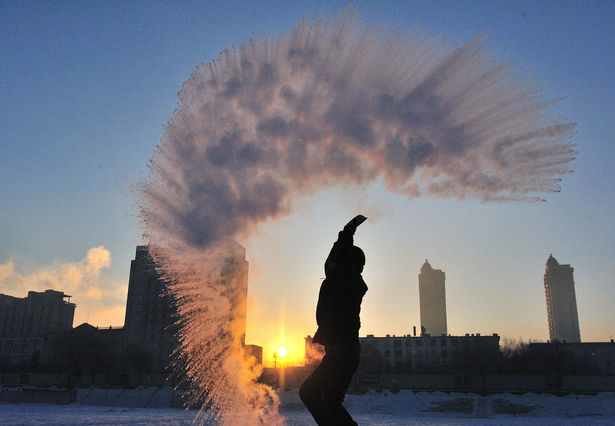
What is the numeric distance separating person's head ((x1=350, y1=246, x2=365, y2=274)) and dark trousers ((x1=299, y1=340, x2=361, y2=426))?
1450mm

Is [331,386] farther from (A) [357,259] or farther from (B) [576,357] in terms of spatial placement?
(B) [576,357]

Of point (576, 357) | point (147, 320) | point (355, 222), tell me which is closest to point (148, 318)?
point (147, 320)

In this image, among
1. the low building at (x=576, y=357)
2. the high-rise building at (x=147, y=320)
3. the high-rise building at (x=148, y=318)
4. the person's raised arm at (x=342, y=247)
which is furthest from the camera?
the high-rise building at (x=147, y=320)

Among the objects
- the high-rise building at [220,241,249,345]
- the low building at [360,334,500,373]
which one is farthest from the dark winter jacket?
the low building at [360,334,500,373]

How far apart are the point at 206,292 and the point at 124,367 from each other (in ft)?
292

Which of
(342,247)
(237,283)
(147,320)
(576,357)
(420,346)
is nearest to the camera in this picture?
(342,247)

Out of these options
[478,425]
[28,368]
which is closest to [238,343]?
[478,425]

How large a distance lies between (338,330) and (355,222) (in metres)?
2.20

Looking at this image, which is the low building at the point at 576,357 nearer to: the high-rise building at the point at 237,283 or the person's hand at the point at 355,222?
the high-rise building at the point at 237,283

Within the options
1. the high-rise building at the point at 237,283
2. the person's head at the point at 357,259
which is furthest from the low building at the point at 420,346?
the person's head at the point at 357,259

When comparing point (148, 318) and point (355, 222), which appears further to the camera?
point (148, 318)

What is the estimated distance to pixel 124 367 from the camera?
102m

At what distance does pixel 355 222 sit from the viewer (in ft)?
33.6

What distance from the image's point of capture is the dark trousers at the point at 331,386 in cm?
892
